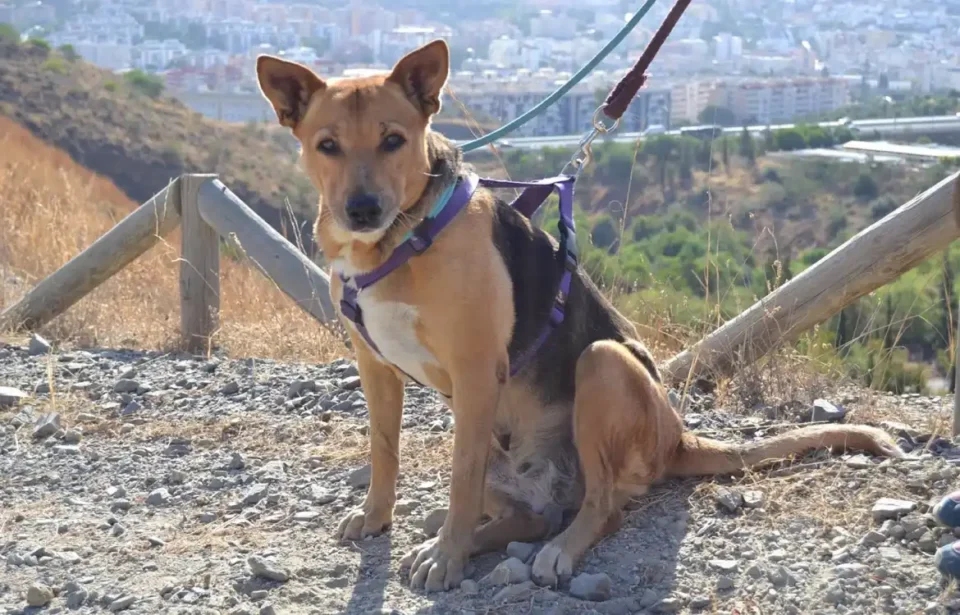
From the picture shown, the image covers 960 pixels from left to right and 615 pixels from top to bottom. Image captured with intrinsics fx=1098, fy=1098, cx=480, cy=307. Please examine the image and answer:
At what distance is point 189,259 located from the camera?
7.05m

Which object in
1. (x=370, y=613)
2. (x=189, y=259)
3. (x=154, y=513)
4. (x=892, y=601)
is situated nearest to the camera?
(x=892, y=601)

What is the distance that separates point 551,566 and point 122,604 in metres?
1.42

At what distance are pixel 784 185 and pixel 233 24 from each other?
41.5 metres

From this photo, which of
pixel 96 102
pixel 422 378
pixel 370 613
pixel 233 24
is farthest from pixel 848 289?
pixel 233 24

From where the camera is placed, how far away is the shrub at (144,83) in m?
40.7

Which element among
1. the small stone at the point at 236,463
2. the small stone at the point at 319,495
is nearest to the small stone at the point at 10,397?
the small stone at the point at 236,463

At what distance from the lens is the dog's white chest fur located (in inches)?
148

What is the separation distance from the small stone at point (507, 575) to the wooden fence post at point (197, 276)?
12.6ft

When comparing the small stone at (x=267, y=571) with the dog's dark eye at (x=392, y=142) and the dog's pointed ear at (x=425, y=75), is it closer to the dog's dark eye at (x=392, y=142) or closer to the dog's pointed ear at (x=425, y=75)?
the dog's dark eye at (x=392, y=142)

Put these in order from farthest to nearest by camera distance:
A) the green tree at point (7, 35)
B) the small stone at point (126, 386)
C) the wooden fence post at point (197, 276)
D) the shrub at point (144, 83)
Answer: the shrub at point (144, 83)
the green tree at point (7, 35)
the wooden fence post at point (197, 276)
the small stone at point (126, 386)

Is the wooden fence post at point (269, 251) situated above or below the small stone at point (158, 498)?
above

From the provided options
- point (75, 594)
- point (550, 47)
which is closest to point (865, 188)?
point (550, 47)

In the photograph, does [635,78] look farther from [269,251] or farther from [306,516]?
[269,251]

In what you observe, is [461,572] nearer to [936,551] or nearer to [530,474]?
[530,474]
